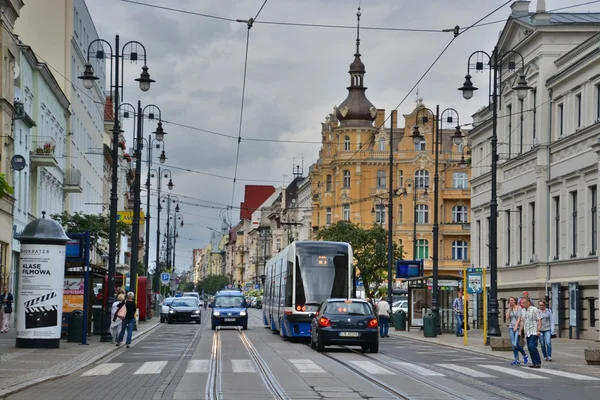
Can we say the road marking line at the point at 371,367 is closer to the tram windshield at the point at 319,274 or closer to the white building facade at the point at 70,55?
the tram windshield at the point at 319,274

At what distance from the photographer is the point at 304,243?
38.7 meters

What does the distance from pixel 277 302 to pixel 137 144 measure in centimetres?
823

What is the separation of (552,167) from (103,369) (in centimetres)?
2890

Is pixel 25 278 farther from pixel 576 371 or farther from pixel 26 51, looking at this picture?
pixel 26 51

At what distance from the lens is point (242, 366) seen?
25.9 metres

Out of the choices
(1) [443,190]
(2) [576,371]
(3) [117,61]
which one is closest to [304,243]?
(3) [117,61]

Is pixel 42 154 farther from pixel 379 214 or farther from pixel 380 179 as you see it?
pixel 379 214

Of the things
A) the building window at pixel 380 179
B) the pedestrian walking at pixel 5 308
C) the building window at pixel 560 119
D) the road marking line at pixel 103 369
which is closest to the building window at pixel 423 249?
the building window at pixel 380 179

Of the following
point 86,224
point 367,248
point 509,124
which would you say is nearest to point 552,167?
point 509,124

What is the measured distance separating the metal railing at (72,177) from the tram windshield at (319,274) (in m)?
28.8

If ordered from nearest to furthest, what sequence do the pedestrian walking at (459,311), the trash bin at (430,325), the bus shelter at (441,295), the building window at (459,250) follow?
1. the trash bin at (430,325)
2. the pedestrian walking at (459,311)
3. the bus shelter at (441,295)
4. the building window at (459,250)

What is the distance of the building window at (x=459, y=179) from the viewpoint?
356 ft

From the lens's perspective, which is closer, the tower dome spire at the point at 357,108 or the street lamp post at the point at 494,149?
the street lamp post at the point at 494,149

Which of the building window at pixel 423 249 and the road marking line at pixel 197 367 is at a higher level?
the building window at pixel 423 249
